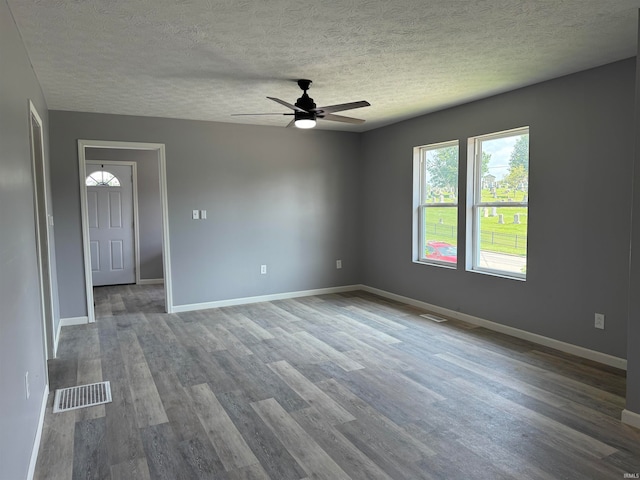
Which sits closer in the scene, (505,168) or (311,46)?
(311,46)

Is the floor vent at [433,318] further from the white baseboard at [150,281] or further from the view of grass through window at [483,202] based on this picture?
the white baseboard at [150,281]

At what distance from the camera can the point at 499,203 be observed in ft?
14.7

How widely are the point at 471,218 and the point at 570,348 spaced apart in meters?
1.63

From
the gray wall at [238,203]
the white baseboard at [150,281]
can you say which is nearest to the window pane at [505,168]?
the gray wall at [238,203]

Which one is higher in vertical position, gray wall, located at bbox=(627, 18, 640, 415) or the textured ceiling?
the textured ceiling

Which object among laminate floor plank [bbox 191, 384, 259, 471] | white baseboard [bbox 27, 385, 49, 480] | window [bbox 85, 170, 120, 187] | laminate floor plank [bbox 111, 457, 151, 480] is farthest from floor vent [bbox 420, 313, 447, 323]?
window [bbox 85, 170, 120, 187]

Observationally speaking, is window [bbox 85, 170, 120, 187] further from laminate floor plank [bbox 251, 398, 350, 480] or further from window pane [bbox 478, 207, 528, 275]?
window pane [bbox 478, 207, 528, 275]

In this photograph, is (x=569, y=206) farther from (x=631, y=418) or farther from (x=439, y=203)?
(x=631, y=418)

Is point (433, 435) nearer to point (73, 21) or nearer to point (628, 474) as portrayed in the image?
point (628, 474)

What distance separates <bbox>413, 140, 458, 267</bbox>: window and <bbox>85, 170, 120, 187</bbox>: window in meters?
5.04

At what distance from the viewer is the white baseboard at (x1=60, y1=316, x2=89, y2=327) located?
16.3 feet

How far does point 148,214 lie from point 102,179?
3.02 ft

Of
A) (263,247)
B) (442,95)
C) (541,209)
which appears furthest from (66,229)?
(541,209)

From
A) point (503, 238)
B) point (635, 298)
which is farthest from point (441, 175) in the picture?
point (635, 298)
